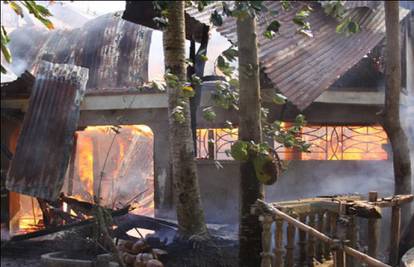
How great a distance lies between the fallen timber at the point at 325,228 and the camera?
4781 millimetres

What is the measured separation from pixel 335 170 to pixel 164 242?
5063mm

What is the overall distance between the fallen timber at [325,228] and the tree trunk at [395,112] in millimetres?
1467

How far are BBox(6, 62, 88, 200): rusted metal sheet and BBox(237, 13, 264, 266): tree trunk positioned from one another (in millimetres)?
5343

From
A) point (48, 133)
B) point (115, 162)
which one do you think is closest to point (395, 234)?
point (48, 133)

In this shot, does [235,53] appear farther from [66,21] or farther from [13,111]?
[66,21]

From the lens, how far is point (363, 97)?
34.0 feet

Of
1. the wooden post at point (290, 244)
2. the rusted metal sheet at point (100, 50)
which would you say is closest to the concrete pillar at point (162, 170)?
the rusted metal sheet at point (100, 50)

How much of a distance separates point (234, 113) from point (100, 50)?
5154 mm

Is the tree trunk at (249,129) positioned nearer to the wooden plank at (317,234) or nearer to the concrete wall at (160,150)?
the wooden plank at (317,234)

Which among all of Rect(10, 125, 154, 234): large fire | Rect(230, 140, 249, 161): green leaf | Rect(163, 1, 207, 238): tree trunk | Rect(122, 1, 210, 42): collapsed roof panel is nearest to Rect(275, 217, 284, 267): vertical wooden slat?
Rect(230, 140, 249, 161): green leaf

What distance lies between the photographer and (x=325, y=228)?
6.69 meters

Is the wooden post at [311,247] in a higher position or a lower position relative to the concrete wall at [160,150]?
lower

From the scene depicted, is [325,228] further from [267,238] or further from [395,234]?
[267,238]

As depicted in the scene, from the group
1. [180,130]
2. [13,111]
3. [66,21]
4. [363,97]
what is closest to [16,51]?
[13,111]
